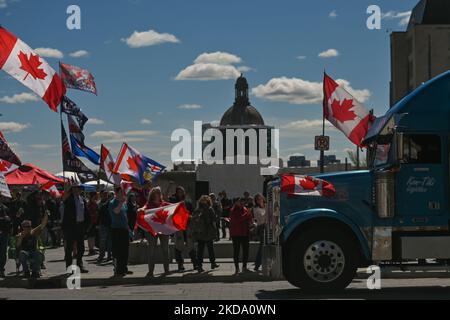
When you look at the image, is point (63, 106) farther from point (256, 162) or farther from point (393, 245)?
point (256, 162)

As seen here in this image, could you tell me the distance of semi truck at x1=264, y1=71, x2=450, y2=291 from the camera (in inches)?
500

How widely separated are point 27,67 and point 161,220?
13.0 ft

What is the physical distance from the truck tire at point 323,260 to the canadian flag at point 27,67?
6.56 meters

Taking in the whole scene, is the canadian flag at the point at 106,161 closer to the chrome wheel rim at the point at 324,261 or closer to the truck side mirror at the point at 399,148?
the chrome wheel rim at the point at 324,261

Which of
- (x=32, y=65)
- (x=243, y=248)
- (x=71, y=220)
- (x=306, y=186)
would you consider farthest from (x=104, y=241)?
(x=306, y=186)

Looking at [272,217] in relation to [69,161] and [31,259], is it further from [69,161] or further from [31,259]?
[69,161]

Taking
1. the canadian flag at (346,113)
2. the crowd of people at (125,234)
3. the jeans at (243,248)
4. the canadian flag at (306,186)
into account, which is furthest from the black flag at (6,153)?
the canadian flag at (306,186)

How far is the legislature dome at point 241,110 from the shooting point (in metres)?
176

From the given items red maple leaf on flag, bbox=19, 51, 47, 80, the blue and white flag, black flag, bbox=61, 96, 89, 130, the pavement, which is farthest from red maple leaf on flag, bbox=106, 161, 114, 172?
red maple leaf on flag, bbox=19, 51, 47, 80

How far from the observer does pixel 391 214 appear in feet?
41.8

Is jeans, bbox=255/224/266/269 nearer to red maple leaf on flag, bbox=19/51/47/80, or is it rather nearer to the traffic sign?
red maple leaf on flag, bbox=19/51/47/80

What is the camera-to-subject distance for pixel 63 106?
69.2 ft

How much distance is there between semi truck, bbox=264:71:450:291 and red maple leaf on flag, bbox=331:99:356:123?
5.70m
